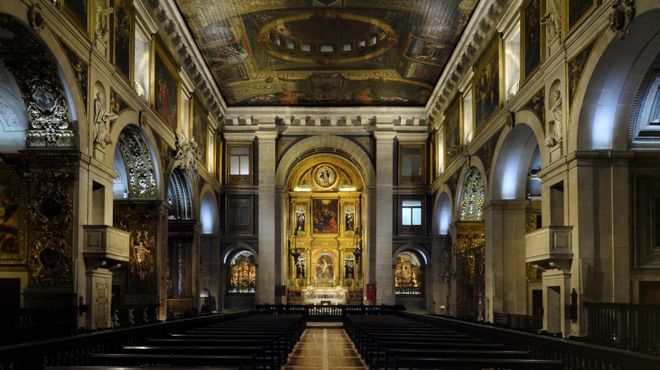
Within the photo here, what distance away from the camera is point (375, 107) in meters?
39.2

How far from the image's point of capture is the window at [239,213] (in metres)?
39.3

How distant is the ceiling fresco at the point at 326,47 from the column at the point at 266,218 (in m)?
2.15

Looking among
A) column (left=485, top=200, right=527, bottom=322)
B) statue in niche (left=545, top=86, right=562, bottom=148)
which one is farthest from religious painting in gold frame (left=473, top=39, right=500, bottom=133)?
statue in niche (left=545, top=86, right=562, bottom=148)

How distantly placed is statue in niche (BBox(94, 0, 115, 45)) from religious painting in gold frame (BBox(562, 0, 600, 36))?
10.5 metres

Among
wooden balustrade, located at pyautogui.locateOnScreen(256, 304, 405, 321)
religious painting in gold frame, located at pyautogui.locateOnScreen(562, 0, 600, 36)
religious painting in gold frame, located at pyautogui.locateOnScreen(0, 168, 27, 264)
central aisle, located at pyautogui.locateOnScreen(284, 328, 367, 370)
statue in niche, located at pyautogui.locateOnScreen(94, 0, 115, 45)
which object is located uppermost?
statue in niche, located at pyautogui.locateOnScreen(94, 0, 115, 45)

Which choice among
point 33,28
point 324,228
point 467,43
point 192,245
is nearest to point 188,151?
point 192,245

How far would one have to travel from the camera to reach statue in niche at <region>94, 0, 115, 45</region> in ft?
60.1

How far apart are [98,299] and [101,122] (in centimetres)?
407

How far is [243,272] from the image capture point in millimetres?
40969

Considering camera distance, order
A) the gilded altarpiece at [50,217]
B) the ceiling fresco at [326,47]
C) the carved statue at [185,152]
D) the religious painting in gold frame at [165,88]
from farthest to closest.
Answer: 1. the carved statue at [185,152]
2. the ceiling fresco at [326,47]
3. the religious painting in gold frame at [165,88]
4. the gilded altarpiece at [50,217]

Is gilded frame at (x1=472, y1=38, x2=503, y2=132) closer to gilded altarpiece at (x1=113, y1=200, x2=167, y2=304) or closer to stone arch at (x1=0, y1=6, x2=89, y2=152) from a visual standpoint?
gilded altarpiece at (x1=113, y1=200, x2=167, y2=304)

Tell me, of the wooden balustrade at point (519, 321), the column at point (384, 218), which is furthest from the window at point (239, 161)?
the wooden balustrade at point (519, 321)

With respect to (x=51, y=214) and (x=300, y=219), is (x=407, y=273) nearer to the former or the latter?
(x=300, y=219)

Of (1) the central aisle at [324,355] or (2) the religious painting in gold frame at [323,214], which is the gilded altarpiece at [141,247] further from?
(2) the religious painting in gold frame at [323,214]
